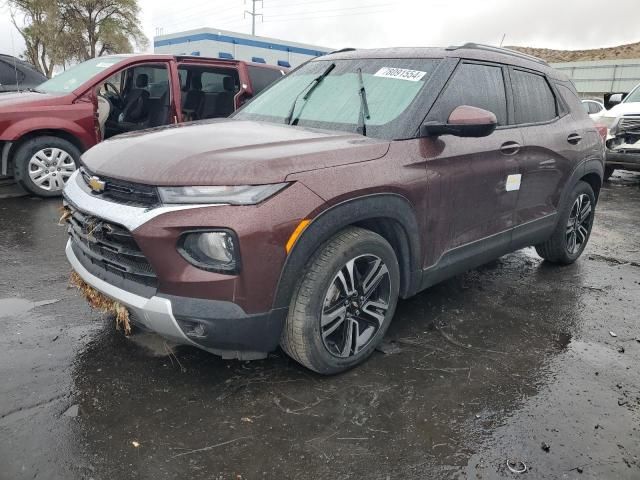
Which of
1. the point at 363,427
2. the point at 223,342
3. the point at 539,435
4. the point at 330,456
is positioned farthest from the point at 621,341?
the point at 223,342

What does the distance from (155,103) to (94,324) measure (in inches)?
181

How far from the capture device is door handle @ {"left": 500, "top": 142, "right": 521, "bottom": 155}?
11.6 feet

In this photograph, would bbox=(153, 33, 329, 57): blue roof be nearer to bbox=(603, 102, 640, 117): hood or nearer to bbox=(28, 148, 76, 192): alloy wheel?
bbox=(603, 102, 640, 117): hood

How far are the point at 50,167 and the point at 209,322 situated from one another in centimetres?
499

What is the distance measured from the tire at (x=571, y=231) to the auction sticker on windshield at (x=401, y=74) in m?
1.99

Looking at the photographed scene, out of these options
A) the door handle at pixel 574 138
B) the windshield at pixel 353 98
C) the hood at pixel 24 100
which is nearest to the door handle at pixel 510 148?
the windshield at pixel 353 98

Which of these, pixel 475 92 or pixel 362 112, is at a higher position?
pixel 475 92

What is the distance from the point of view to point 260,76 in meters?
7.77

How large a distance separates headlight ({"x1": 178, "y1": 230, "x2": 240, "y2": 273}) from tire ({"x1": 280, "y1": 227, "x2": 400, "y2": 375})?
1.31 feet

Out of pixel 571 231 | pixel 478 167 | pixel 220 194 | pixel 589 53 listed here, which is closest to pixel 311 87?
pixel 478 167

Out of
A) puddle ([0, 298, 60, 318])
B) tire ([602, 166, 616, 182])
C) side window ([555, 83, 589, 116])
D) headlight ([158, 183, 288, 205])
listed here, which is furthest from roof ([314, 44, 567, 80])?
tire ([602, 166, 616, 182])

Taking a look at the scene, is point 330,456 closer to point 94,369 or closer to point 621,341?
point 94,369

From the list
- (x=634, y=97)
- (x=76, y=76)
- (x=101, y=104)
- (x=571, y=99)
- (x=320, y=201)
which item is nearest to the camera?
(x=320, y=201)

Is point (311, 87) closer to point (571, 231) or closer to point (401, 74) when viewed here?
point (401, 74)
